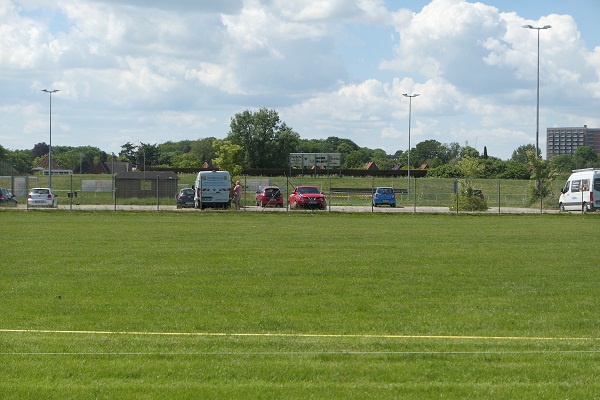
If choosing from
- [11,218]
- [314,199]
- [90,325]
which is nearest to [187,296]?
[90,325]

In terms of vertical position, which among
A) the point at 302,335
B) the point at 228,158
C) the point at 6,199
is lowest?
the point at 302,335

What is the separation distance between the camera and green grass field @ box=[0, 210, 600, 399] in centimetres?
861

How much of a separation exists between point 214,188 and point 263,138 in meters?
93.9

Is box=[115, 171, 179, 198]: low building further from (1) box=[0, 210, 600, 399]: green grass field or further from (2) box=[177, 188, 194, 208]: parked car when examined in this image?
(1) box=[0, 210, 600, 399]: green grass field

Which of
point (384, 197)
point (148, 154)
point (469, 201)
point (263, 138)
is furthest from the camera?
point (148, 154)

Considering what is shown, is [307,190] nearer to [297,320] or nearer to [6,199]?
[6,199]

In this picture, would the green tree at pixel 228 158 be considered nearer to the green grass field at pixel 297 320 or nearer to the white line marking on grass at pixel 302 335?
the green grass field at pixel 297 320

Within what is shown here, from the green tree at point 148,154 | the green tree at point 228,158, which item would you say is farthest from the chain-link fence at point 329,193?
the green tree at point 148,154

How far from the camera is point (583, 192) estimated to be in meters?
51.2

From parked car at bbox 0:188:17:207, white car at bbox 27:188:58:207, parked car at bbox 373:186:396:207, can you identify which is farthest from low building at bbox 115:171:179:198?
parked car at bbox 373:186:396:207

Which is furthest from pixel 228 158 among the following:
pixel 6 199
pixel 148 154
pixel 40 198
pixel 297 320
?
pixel 148 154

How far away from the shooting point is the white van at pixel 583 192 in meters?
50.2

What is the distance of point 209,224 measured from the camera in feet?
124

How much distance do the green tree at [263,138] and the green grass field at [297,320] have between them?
11969cm
